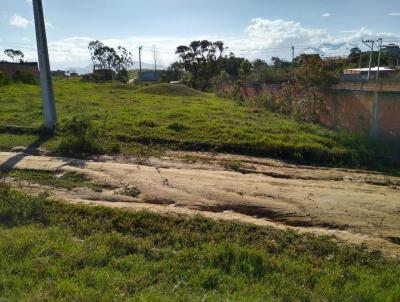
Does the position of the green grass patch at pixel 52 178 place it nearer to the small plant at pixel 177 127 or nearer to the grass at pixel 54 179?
the grass at pixel 54 179

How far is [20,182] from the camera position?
22.8 feet

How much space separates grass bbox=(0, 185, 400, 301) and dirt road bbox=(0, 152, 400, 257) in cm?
57

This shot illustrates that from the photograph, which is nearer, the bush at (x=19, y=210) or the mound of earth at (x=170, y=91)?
the bush at (x=19, y=210)

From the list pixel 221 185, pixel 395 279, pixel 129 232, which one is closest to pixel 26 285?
pixel 129 232

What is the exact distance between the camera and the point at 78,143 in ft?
30.7

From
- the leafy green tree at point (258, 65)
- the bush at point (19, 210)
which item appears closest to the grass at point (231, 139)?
the bush at point (19, 210)

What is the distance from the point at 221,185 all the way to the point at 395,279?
350 centimetres

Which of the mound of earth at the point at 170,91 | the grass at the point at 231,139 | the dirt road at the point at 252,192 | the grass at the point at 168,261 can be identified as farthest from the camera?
the mound of earth at the point at 170,91

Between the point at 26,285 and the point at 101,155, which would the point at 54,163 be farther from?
the point at 26,285

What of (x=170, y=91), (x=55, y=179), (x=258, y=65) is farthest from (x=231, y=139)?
(x=258, y=65)

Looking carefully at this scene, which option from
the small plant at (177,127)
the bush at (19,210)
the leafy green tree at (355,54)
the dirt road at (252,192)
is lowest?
the dirt road at (252,192)

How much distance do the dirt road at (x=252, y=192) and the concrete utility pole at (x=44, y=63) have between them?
8.88 feet

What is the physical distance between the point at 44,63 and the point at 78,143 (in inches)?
133

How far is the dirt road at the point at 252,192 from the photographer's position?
5.72m
